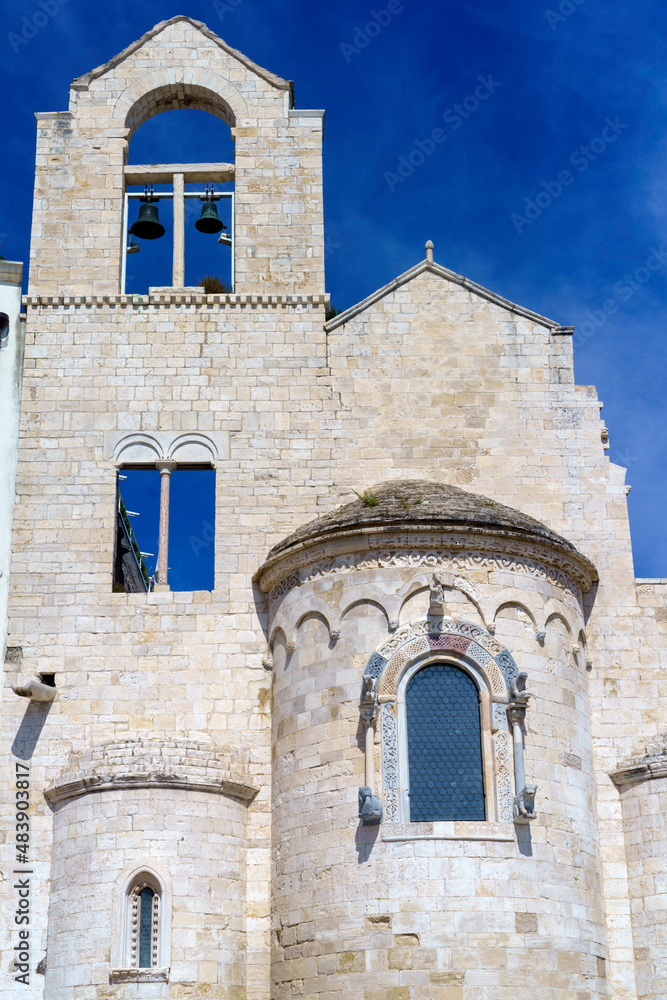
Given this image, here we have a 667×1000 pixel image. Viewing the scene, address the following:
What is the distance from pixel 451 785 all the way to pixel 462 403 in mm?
6869

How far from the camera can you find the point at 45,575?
67.7 feet

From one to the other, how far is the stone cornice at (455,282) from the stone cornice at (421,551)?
4.63 metres

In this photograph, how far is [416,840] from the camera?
56.2 ft

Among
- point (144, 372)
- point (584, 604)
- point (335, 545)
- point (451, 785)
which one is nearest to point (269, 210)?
point (144, 372)

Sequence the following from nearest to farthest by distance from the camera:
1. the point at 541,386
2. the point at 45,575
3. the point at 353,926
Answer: the point at 353,926
the point at 45,575
the point at 541,386

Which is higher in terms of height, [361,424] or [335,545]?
[361,424]

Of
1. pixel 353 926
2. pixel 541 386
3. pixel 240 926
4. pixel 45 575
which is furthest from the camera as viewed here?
pixel 541 386

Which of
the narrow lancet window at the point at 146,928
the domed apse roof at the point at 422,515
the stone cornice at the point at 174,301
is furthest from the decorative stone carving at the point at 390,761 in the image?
the stone cornice at the point at 174,301

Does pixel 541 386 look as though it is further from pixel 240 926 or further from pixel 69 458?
pixel 240 926

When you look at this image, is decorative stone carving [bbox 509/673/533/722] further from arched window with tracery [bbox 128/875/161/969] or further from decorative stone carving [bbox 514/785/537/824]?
arched window with tracery [bbox 128/875/161/969]

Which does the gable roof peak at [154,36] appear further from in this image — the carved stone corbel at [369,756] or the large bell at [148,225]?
the carved stone corbel at [369,756]

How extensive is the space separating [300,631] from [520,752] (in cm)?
364

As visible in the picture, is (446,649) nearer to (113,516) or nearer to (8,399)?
(113,516)

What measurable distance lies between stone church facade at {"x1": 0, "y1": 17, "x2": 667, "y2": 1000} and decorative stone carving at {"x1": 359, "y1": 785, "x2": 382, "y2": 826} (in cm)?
6
